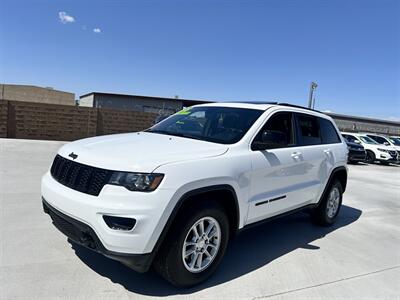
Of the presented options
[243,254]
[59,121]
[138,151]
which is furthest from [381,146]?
[138,151]

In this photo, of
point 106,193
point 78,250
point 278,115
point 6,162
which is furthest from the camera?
point 6,162

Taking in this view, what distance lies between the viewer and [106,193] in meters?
2.85

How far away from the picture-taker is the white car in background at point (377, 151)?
1939 centimetres

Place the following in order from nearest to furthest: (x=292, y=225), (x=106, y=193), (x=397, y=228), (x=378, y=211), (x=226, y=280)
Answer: (x=106, y=193), (x=226, y=280), (x=292, y=225), (x=397, y=228), (x=378, y=211)

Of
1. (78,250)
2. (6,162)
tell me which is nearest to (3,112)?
(6,162)

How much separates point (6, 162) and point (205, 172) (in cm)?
819

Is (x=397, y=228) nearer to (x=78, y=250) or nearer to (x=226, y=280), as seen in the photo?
(x=226, y=280)

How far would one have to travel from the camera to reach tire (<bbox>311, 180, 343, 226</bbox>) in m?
5.55

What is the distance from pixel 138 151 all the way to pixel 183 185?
54 centimetres

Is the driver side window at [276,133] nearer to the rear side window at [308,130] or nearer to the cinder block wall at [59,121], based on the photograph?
the rear side window at [308,130]

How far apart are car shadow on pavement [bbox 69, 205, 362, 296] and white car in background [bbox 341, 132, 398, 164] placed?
15010 mm

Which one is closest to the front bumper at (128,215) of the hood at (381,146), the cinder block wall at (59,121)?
the cinder block wall at (59,121)

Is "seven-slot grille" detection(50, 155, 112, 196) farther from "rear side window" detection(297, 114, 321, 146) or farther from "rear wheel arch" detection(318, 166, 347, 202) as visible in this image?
"rear wheel arch" detection(318, 166, 347, 202)

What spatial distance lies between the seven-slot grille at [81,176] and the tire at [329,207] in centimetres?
377
